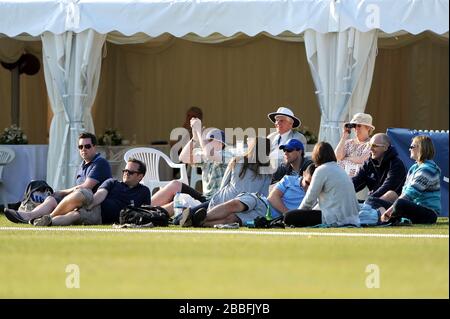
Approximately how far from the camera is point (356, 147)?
15453 mm

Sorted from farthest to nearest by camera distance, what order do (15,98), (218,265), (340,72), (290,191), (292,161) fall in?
(15,98)
(340,72)
(292,161)
(290,191)
(218,265)

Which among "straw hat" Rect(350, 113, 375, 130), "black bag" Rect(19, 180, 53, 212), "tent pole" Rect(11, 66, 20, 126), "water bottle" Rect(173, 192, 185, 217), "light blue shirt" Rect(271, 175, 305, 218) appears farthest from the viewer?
"tent pole" Rect(11, 66, 20, 126)

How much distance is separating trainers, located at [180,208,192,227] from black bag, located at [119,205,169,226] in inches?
10.0

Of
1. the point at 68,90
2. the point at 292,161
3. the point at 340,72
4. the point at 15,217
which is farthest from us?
the point at 68,90

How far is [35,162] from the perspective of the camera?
1809cm

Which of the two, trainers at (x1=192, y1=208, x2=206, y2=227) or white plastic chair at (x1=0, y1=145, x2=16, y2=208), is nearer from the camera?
trainers at (x1=192, y1=208, x2=206, y2=227)

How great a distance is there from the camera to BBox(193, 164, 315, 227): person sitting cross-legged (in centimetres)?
1375

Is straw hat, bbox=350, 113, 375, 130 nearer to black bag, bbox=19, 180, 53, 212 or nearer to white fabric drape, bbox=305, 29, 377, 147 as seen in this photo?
white fabric drape, bbox=305, 29, 377, 147

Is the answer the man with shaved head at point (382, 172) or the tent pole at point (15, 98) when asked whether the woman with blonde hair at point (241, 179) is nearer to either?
the man with shaved head at point (382, 172)

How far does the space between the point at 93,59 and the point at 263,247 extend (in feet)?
23.4

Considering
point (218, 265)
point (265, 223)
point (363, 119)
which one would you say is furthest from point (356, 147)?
point (218, 265)

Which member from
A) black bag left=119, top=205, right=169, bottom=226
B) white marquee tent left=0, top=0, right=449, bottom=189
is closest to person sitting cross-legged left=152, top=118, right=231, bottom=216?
black bag left=119, top=205, right=169, bottom=226

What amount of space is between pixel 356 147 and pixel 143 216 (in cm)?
316

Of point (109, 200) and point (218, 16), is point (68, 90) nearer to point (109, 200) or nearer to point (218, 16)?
point (218, 16)
